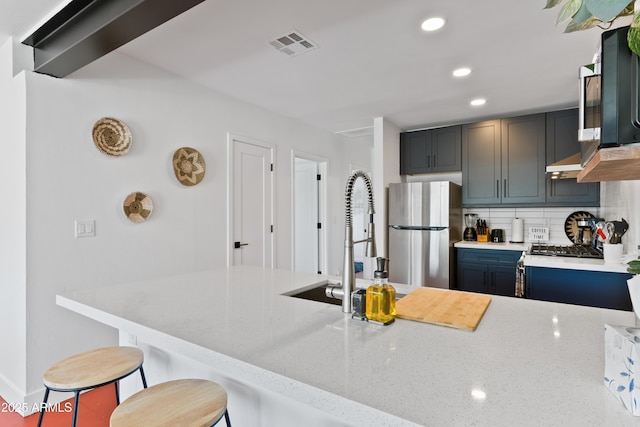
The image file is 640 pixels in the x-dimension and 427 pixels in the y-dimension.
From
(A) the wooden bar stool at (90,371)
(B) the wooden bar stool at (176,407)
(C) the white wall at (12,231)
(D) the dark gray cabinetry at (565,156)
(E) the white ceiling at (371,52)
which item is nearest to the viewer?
(B) the wooden bar stool at (176,407)

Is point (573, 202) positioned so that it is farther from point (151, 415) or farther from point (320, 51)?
point (151, 415)

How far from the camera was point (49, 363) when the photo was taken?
2223mm

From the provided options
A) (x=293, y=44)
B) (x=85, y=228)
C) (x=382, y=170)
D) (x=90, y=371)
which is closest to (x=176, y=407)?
(x=90, y=371)

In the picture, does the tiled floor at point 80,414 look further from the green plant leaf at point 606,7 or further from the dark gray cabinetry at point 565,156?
the dark gray cabinetry at point 565,156

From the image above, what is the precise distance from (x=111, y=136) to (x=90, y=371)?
1.75 m

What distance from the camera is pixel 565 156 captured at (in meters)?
3.57

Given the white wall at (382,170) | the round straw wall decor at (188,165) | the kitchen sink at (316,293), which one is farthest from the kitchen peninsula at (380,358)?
the white wall at (382,170)

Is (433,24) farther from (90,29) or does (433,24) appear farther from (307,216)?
(307,216)

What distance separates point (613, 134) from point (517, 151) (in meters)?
3.48

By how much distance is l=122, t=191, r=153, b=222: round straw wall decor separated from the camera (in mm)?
2604

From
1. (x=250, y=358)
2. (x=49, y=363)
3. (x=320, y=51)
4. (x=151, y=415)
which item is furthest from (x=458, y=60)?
(x=49, y=363)

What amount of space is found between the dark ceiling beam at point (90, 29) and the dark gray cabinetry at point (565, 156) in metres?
3.68

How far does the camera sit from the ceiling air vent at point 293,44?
2287 mm

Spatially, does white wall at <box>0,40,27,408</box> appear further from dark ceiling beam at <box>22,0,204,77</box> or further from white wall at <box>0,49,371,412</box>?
dark ceiling beam at <box>22,0,204,77</box>
